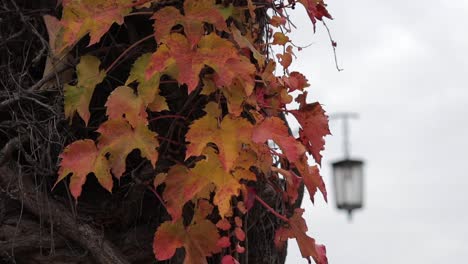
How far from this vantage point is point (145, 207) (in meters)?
1.52

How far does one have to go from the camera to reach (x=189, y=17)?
1.36 metres

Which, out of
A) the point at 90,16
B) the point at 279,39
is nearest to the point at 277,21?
the point at 279,39

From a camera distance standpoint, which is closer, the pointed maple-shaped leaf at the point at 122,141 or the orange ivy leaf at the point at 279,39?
the pointed maple-shaped leaf at the point at 122,141

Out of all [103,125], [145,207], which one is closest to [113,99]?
[103,125]

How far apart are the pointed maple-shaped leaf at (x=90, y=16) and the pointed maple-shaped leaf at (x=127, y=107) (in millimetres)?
108

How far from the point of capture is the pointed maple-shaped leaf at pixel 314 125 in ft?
5.04

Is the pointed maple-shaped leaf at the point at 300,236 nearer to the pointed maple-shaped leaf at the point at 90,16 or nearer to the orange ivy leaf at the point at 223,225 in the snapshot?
the orange ivy leaf at the point at 223,225

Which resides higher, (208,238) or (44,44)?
(44,44)

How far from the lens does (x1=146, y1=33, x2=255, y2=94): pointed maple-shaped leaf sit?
4.29ft

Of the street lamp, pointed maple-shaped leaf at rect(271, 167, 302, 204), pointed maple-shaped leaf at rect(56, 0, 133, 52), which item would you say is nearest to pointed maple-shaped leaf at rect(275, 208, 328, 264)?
pointed maple-shaped leaf at rect(271, 167, 302, 204)

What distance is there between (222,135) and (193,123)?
5cm

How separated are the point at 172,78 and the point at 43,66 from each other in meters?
0.29

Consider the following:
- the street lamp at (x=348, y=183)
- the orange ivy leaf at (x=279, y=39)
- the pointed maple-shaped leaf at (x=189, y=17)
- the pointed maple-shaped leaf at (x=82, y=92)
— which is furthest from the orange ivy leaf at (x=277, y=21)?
the street lamp at (x=348, y=183)

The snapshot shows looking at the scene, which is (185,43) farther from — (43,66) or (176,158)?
(43,66)
